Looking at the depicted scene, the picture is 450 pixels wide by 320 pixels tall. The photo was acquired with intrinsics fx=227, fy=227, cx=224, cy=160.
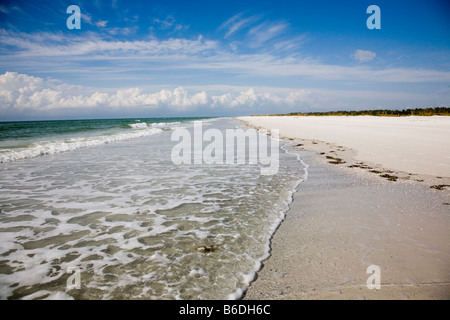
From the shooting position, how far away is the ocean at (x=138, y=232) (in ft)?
8.60

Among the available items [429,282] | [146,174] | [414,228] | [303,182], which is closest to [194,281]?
[429,282]

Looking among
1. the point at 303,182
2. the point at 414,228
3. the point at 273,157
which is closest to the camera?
the point at 414,228

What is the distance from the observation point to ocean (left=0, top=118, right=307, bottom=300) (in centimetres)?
262

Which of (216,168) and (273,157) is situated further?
(273,157)

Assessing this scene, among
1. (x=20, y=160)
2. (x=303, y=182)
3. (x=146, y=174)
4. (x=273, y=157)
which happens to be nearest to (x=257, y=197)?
(x=303, y=182)

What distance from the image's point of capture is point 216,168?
8.60 metres

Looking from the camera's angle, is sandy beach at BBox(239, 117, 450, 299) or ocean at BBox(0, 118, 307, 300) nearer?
sandy beach at BBox(239, 117, 450, 299)

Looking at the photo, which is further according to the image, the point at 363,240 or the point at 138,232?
the point at 138,232

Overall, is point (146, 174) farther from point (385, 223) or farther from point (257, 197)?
point (385, 223)

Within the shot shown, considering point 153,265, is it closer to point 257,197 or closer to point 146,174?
point 257,197

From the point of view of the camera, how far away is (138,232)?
3906 millimetres

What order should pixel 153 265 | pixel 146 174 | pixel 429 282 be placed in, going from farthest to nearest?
pixel 146 174 < pixel 153 265 < pixel 429 282

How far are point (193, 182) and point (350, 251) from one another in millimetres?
4598

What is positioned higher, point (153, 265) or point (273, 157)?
point (273, 157)
